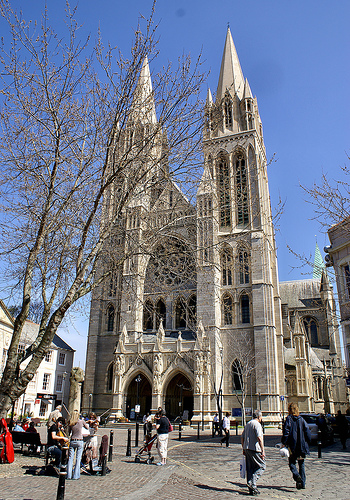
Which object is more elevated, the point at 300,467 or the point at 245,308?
the point at 245,308

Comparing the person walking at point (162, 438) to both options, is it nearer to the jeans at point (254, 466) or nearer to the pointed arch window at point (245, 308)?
the jeans at point (254, 466)

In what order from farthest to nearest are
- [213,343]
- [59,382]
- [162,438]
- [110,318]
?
1. [59,382]
2. [110,318]
3. [213,343]
4. [162,438]

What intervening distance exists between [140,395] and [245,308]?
1180 centimetres

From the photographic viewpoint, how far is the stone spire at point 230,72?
146 ft

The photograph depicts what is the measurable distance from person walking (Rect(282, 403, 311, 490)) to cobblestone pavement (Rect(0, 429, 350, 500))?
27 centimetres

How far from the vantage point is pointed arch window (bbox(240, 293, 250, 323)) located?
112ft

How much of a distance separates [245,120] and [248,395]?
1055 inches

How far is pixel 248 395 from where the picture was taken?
31.4 meters

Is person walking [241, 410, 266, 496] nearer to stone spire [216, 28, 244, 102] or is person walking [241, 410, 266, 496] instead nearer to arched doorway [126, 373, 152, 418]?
arched doorway [126, 373, 152, 418]

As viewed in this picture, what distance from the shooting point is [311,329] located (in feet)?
187

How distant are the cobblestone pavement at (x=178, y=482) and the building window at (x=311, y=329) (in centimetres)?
4696

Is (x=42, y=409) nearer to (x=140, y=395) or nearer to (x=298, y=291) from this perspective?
(x=140, y=395)

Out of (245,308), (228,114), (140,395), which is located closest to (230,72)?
(228,114)

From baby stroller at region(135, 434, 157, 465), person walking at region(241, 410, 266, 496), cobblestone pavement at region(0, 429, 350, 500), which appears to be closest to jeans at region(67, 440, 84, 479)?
cobblestone pavement at region(0, 429, 350, 500)
